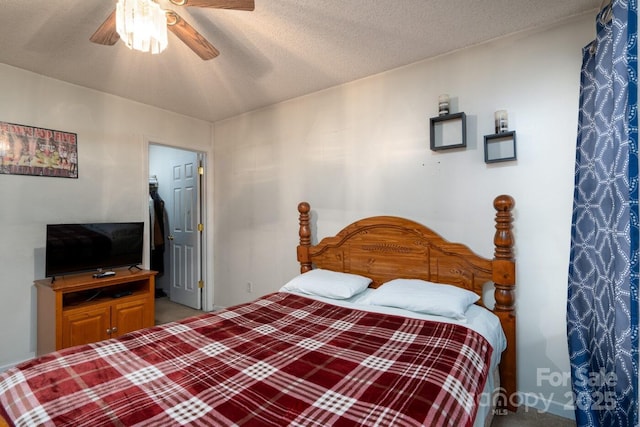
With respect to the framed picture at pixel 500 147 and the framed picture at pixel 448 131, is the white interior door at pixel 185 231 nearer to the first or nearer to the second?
the framed picture at pixel 448 131

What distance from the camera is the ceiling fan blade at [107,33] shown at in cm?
150

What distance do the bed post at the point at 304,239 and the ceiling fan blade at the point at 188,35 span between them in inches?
58.6

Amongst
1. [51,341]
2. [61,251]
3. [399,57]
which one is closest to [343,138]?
[399,57]

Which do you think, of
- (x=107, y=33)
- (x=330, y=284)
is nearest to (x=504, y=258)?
(x=330, y=284)

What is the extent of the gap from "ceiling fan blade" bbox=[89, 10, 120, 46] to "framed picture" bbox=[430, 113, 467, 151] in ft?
6.65

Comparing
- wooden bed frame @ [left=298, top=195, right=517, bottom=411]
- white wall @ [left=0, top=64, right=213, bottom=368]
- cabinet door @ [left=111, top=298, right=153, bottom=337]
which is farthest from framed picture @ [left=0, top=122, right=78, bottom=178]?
wooden bed frame @ [left=298, top=195, right=517, bottom=411]

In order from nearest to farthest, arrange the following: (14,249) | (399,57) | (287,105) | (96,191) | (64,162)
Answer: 1. (399,57)
2. (14,249)
3. (64,162)
4. (96,191)
5. (287,105)

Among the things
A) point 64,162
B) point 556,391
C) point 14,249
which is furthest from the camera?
point 64,162

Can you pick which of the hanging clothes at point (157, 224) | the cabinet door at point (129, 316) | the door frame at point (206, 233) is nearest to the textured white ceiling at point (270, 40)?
the door frame at point (206, 233)

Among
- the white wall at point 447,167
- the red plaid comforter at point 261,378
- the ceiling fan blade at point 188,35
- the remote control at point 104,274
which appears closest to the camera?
the red plaid comforter at point 261,378

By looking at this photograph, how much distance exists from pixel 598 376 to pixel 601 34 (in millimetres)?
1697

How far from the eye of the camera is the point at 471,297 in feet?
6.31

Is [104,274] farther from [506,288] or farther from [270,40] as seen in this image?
[506,288]

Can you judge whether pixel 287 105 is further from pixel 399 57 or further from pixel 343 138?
pixel 399 57
